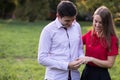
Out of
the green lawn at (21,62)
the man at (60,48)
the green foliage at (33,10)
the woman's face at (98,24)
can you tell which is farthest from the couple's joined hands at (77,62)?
the green foliage at (33,10)

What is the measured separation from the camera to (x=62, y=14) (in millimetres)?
3643

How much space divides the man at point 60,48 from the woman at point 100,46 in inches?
7.1

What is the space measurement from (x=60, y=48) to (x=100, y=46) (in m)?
0.47

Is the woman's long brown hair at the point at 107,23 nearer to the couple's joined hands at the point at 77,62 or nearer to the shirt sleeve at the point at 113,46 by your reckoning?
the shirt sleeve at the point at 113,46

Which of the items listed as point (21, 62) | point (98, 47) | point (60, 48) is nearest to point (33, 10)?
point (21, 62)

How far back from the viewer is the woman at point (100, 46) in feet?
12.7

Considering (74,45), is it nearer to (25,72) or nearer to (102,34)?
(102,34)

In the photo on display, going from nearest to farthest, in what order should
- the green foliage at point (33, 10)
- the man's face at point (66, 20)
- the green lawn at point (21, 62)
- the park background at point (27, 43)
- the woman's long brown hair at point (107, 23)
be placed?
1. the man's face at point (66, 20)
2. the woman's long brown hair at point (107, 23)
3. the green lawn at point (21, 62)
4. the park background at point (27, 43)
5. the green foliage at point (33, 10)

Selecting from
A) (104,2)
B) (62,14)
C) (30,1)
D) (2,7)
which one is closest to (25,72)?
(104,2)

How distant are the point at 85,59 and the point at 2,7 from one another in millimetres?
29307

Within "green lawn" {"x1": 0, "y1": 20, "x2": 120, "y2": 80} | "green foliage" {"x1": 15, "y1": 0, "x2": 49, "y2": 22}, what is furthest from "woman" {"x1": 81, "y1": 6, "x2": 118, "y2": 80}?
"green foliage" {"x1": 15, "y1": 0, "x2": 49, "y2": 22}

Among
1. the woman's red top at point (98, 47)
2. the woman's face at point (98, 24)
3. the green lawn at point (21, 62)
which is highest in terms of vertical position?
the woman's face at point (98, 24)

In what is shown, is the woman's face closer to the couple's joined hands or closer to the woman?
the woman

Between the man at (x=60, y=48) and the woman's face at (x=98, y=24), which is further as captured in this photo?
the woman's face at (x=98, y=24)
